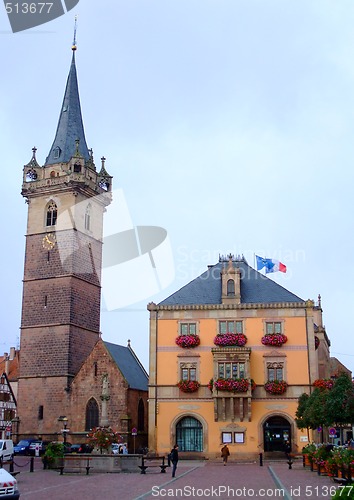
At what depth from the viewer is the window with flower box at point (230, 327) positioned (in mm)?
49688

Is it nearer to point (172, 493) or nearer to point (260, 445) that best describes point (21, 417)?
point (260, 445)

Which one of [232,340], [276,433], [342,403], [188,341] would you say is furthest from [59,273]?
[342,403]

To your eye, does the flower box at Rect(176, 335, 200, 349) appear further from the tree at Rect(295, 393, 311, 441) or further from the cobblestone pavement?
the cobblestone pavement

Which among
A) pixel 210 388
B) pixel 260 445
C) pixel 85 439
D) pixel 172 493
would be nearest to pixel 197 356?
pixel 210 388

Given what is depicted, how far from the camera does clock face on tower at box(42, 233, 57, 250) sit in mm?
64275

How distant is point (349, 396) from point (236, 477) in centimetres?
638

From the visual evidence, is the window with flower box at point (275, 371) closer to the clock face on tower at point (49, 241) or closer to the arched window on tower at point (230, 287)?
the arched window on tower at point (230, 287)

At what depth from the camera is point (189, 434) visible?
159ft

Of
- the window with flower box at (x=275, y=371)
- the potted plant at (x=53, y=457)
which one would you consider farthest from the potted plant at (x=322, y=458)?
the window with flower box at (x=275, y=371)

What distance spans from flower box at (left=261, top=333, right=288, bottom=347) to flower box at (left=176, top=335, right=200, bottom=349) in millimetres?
4829

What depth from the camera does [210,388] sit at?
48250 mm

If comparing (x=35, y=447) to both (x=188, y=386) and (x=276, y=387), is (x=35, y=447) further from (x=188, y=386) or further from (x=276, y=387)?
(x=276, y=387)

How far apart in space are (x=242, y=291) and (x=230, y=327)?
358 centimetres

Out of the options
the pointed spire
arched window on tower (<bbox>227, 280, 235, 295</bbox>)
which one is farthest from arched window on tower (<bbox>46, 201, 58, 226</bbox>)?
arched window on tower (<bbox>227, 280, 235, 295</bbox>)
